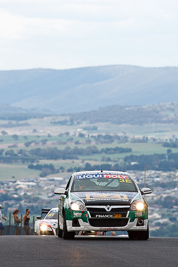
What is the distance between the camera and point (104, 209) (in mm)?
17609

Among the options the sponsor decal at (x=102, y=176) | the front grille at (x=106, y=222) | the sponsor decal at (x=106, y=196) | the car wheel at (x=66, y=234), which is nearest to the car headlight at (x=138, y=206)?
the sponsor decal at (x=106, y=196)

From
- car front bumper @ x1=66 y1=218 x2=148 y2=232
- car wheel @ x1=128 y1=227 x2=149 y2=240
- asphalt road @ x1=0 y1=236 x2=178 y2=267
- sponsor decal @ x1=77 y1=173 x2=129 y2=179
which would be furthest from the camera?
sponsor decal @ x1=77 y1=173 x2=129 y2=179

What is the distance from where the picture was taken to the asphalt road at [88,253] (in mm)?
12711

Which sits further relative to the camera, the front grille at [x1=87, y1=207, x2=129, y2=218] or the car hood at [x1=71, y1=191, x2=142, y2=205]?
the car hood at [x1=71, y1=191, x2=142, y2=205]

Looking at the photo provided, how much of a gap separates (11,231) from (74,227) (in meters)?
17.9

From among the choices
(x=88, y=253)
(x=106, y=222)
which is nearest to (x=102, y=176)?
(x=106, y=222)

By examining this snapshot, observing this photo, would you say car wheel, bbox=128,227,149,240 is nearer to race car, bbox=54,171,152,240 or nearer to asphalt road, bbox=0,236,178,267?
race car, bbox=54,171,152,240

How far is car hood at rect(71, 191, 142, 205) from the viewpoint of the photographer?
697 inches

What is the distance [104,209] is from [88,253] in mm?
3210

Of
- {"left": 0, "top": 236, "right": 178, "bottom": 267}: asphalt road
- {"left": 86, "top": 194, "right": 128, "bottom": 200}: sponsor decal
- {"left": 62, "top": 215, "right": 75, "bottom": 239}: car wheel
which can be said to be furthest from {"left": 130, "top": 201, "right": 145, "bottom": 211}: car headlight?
{"left": 62, "top": 215, "right": 75, "bottom": 239}: car wheel

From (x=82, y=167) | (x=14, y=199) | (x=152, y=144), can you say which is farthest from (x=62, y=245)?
(x=152, y=144)

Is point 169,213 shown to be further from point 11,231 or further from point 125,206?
point 125,206

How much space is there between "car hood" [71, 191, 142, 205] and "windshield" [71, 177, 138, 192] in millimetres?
323

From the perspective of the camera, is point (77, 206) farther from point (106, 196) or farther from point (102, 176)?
point (102, 176)
